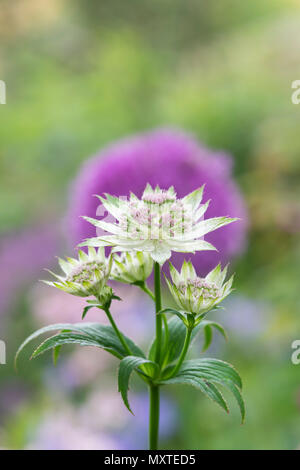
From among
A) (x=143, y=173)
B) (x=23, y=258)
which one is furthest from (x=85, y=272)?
(x=23, y=258)

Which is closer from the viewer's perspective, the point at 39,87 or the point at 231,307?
the point at 231,307

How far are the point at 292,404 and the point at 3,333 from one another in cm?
44

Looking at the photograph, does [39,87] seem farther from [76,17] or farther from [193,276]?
[193,276]

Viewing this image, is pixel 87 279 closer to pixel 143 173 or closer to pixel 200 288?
pixel 200 288

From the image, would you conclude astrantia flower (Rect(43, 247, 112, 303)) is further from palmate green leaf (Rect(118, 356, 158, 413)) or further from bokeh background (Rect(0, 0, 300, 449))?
bokeh background (Rect(0, 0, 300, 449))

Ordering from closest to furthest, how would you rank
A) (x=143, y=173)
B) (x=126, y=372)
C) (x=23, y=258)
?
1. (x=126, y=372)
2. (x=143, y=173)
3. (x=23, y=258)

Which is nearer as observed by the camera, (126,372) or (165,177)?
(126,372)

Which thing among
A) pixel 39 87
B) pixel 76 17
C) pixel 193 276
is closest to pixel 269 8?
pixel 76 17

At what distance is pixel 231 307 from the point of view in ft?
2.53

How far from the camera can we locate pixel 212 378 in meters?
0.23

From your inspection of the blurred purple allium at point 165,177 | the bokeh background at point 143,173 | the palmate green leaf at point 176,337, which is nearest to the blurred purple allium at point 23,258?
the bokeh background at point 143,173

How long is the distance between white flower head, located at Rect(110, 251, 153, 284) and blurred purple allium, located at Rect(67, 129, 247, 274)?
15 centimetres

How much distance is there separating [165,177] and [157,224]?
0.24m

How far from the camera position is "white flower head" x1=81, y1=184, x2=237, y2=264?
220 mm
